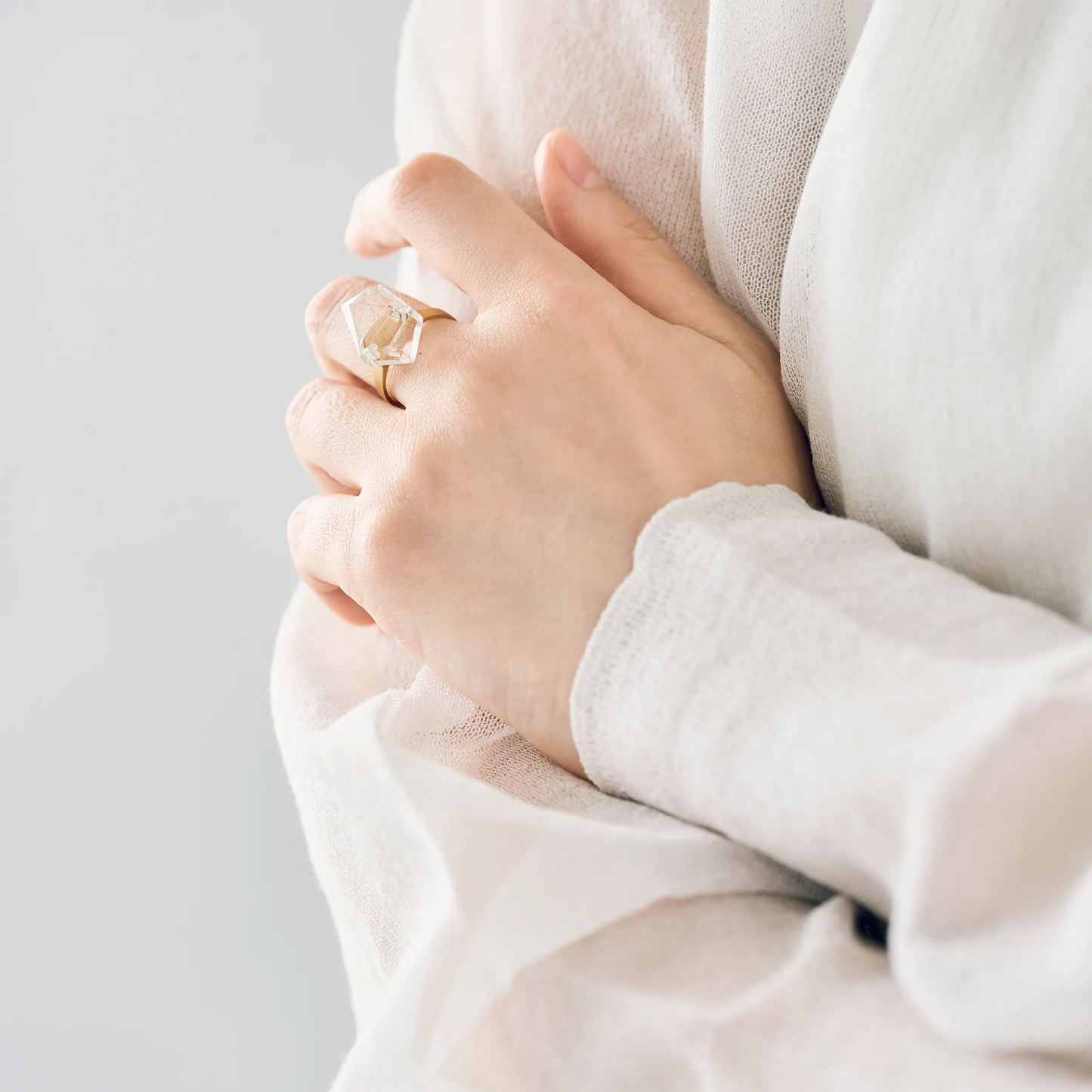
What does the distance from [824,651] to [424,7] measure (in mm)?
424

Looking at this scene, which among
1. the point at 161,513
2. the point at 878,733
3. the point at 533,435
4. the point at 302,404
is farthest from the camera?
the point at 161,513

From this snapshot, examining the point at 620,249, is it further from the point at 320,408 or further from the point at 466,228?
the point at 320,408

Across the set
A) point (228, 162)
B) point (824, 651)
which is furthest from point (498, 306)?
point (228, 162)

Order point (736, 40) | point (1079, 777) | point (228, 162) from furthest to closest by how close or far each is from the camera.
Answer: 1. point (228, 162)
2. point (736, 40)
3. point (1079, 777)

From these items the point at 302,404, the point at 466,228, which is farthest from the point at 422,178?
the point at 302,404

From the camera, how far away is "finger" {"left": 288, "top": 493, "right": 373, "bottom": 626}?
50 cm

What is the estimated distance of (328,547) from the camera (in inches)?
19.9

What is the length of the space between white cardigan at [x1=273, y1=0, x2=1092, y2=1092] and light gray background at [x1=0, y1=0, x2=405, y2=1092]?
47cm

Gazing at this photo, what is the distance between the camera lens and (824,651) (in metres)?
0.33

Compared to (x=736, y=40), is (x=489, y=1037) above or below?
below

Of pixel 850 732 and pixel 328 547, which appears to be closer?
pixel 850 732

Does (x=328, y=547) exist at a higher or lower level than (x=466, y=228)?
lower

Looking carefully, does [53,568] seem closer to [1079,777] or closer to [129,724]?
[129,724]

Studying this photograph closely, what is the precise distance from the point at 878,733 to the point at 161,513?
710mm
